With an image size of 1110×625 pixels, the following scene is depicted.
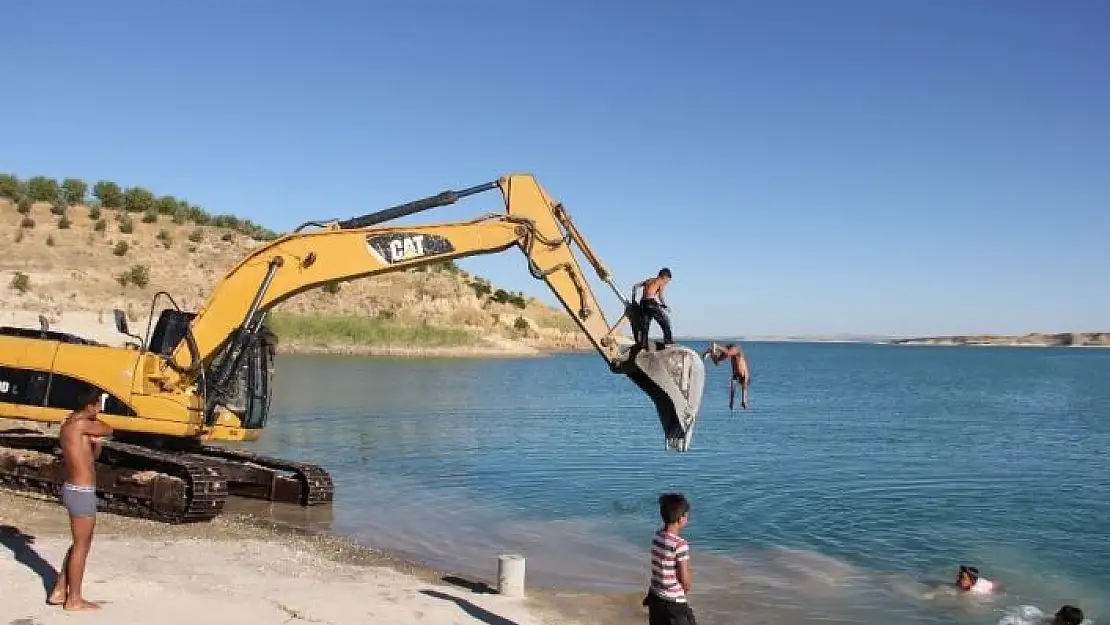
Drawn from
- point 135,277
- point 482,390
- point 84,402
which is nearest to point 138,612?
point 84,402

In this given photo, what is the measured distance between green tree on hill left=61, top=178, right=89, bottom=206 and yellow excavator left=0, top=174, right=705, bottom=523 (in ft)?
202

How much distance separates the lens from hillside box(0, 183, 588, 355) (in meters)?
49.7

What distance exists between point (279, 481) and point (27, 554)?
17.6 ft

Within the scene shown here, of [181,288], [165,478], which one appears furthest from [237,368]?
[181,288]

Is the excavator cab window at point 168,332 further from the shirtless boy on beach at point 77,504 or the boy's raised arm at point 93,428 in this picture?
the shirtless boy on beach at point 77,504

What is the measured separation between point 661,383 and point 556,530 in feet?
17.9

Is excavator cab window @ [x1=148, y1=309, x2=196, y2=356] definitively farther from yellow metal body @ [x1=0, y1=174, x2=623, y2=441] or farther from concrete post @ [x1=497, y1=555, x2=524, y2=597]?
concrete post @ [x1=497, y1=555, x2=524, y2=597]

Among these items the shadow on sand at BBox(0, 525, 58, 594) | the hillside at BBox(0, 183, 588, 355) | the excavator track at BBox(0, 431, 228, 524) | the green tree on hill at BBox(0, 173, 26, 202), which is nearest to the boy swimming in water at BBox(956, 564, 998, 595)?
the excavator track at BBox(0, 431, 228, 524)

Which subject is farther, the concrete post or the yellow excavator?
the yellow excavator

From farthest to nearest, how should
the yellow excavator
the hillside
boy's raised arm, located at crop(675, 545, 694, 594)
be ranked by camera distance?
the hillside < the yellow excavator < boy's raised arm, located at crop(675, 545, 694, 594)

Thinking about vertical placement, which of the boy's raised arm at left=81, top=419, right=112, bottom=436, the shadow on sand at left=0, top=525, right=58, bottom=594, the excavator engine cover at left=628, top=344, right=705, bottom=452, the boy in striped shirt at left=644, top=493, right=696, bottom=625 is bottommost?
the shadow on sand at left=0, top=525, right=58, bottom=594

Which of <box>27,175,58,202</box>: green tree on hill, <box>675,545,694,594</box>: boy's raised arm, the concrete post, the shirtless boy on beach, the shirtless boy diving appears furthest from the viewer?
<box>27,175,58,202</box>: green tree on hill

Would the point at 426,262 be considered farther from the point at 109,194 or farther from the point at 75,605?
the point at 109,194

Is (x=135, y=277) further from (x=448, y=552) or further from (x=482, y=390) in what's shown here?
(x=448, y=552)
